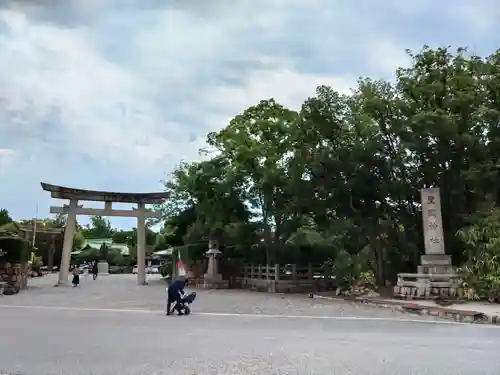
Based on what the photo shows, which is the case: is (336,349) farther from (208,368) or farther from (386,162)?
(386,162)

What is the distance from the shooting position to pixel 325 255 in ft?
94.8

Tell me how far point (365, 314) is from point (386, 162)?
8649 mm

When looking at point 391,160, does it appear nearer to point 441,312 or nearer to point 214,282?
point 441,312

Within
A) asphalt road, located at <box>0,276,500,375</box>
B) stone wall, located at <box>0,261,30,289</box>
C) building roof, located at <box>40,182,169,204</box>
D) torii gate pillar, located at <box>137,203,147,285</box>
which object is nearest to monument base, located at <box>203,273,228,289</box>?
torii gate pillar, located at <box>137,203,147,285</box>

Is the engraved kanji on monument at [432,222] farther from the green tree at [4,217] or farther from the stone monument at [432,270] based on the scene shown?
the green tree at [4,217]

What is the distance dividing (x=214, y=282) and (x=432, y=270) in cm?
1478

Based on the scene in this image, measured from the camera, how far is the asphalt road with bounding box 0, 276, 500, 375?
7.13m

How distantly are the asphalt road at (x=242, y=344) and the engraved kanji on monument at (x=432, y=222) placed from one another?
482 centimetres

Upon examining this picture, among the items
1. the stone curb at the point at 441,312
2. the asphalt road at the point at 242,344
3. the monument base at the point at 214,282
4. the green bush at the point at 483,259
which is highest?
the green bush at the point at 483,259

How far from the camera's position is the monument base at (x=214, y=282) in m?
30.4

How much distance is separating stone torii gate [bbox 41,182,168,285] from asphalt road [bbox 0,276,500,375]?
1721cm

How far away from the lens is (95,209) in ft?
109

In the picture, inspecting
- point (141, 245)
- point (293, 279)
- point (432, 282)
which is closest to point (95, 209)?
point (141, 245)

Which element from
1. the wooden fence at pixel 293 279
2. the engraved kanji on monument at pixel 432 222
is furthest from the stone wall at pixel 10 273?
the engraved kanji on monument at pixel 432 222
